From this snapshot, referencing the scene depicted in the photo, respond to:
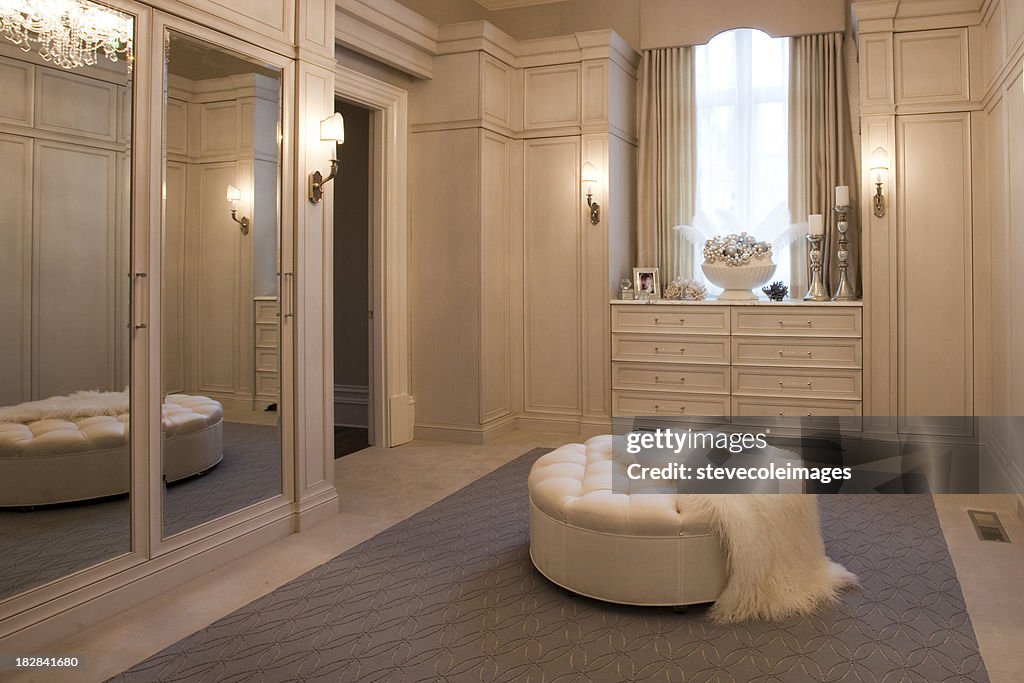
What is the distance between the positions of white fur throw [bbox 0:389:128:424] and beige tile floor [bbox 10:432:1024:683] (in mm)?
693

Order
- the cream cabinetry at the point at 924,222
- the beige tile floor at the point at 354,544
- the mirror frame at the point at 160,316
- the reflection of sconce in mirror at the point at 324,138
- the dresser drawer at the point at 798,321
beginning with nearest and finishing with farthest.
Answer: the beige tile floor at the point at 354,544 → the mirror frame at the point at 160,316 → the reflection of sconce in mirror at the point at 324,138 → the cream cabinetry at the point at 924,222 → the dresser drawer at the point at 798,321

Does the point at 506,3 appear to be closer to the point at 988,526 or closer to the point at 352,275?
the point at 352,275

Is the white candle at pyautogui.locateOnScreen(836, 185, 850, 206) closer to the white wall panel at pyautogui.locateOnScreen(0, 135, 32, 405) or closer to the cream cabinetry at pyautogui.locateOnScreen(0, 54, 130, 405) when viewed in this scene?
the cream cabinetry at pyautogui.locateOnScreen(0, 54, 130, 405)

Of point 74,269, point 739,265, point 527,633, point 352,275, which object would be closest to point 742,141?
point 739,265

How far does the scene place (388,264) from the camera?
5281mm

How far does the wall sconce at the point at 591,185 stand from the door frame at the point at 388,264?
1264 millimetres

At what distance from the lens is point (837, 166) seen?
18.0 ft

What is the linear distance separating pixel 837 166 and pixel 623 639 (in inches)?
165

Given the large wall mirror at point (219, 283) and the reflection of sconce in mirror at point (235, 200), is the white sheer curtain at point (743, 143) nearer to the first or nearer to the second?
the large wall mirror at point (219, 283)

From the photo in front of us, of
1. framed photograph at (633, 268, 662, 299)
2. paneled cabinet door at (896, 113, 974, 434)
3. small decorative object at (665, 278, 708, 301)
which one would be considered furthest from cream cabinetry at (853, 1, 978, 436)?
framed photograph at (633, 268, 662, 299)

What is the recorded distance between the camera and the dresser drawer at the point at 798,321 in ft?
16.4

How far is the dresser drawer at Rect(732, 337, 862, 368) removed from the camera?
501 centimetres

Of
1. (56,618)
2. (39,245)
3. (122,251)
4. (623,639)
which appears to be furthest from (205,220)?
(623,639)

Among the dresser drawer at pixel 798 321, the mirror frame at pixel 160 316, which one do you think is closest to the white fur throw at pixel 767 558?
the mirror frame at pixel 160 316
